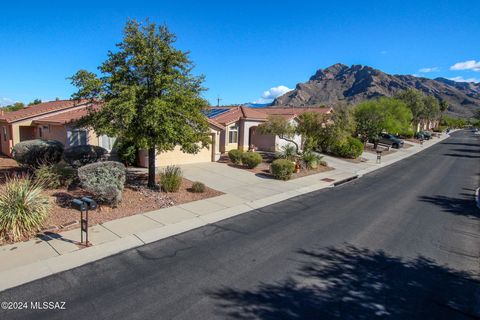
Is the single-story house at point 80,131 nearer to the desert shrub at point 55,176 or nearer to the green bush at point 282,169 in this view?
the desert shrub at point 55,176

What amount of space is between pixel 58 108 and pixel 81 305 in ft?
60.4

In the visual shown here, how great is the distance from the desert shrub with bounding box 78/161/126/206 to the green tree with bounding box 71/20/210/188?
127 centimetres

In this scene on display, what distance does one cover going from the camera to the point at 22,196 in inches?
282

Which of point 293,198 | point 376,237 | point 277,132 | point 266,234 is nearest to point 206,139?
point 293,198

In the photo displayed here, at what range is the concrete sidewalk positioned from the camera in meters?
5.74

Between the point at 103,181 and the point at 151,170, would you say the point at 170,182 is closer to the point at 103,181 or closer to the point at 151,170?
the point at 151,170

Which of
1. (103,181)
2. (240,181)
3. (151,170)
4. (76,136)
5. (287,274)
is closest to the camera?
(287,274)

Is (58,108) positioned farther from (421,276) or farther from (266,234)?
(421,276)

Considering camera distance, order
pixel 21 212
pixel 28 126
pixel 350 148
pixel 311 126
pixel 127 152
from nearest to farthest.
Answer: pixel 21 212 < pixel 127 152 < pixel 28 126 < pixel 311 126 < pixel 350 148

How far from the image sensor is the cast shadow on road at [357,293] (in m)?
4.71

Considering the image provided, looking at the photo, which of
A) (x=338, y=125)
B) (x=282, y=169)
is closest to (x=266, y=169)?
(x=282, y=169)

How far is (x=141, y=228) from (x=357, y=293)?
5729mm

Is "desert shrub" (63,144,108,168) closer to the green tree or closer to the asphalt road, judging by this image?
the green tree

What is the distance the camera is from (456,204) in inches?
488
